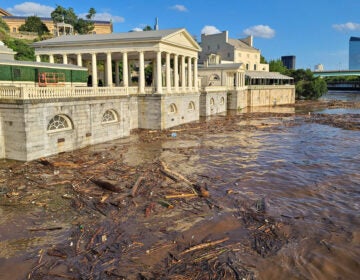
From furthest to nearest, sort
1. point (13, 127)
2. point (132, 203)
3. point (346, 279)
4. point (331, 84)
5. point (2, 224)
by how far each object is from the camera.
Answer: point (331, 84) → point (13, 127) → point (132, 203) → point (2, 224) → point (346, 279)

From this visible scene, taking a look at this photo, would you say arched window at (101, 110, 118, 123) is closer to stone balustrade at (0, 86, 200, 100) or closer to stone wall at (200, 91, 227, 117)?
stone balustrade at (0, 86, 200, 100)

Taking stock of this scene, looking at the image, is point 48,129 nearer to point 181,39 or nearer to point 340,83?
point 181,39

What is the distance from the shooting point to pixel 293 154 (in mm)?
27344

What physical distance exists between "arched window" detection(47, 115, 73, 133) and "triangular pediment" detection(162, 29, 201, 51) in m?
17.2

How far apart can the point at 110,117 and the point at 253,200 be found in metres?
20.2

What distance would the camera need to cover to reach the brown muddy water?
1084 centimetres

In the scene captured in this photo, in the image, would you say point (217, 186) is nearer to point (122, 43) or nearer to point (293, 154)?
Answer: point (293, 154)

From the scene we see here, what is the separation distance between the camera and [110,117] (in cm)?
3269

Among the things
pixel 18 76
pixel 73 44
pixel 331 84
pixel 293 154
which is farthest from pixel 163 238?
pixel 331 84

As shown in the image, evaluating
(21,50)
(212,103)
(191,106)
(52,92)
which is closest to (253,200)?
(52,92)

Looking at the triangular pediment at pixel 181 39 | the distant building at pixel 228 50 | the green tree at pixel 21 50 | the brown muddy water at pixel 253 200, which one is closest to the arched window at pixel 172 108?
the triangular pediment at pixel 181 39

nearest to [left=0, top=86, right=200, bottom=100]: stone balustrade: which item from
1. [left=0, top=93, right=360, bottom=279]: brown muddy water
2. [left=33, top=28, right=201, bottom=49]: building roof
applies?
[left=0, top=93, right=360, bottom=279]: brown muddy water

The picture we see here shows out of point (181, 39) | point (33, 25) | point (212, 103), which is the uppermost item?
point (33, 25)

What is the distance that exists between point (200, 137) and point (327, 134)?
588 inches
